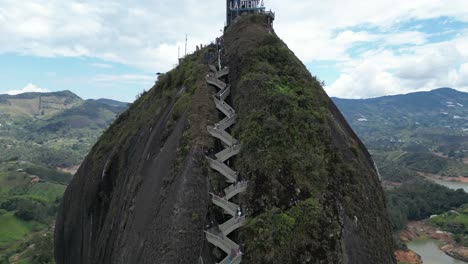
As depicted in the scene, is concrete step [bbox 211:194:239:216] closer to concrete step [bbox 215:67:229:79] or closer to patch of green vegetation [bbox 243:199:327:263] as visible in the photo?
patch of green vegetation [bbox 243:199:327:263]

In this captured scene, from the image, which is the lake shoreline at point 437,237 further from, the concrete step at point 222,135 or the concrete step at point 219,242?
the concrete step at point 219,242

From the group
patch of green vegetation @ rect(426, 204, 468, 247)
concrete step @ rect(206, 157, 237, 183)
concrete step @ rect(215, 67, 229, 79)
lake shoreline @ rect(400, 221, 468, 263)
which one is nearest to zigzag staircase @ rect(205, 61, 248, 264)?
concrete step @ rect(206, 157, 237, 183)

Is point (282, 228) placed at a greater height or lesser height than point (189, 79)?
lesser

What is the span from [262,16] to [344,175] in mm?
18275

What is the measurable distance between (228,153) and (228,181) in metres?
1.48

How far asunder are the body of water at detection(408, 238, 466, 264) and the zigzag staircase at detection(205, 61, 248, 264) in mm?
72297

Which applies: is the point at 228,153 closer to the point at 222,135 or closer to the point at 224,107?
the point at 222,135

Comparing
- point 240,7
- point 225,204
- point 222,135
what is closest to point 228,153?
point 222,135

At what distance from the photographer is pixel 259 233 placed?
17.1 metres

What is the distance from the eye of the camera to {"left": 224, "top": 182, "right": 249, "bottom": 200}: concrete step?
19281mm

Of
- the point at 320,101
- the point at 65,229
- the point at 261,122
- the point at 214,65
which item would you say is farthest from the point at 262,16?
the point at 65,229

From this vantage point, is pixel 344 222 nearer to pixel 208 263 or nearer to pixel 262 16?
pixel 208 263

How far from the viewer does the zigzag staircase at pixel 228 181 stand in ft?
58.1

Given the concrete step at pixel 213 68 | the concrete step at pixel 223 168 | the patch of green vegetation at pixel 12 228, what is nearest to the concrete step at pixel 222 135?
the concrete step at pixel 223 168
